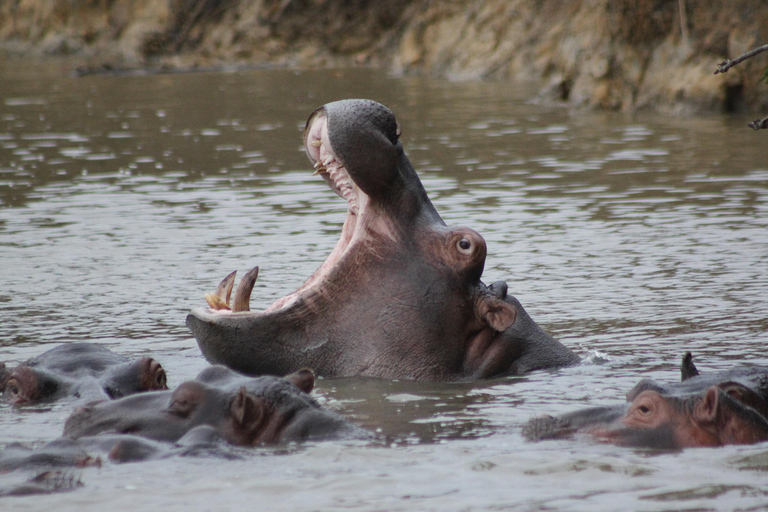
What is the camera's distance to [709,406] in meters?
4.64

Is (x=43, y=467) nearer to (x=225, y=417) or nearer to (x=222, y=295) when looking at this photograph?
(x=225, y=417)

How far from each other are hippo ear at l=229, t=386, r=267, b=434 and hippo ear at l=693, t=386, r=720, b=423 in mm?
1568

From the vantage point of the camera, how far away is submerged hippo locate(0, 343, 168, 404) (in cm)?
563

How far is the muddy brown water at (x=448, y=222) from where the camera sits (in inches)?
169

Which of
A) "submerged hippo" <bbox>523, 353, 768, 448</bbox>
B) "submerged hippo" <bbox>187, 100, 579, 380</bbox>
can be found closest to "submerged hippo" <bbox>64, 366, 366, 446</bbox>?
"submerged hippo" <bbox>523, 353, 768, 448</bbox>

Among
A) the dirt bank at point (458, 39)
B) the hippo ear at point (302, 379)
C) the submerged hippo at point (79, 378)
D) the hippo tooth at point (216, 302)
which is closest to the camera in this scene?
the hippo ear at point (302, 379)

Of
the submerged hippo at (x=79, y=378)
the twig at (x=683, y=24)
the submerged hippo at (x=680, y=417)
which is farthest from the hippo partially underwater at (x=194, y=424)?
the twig at (x=683, y=24)

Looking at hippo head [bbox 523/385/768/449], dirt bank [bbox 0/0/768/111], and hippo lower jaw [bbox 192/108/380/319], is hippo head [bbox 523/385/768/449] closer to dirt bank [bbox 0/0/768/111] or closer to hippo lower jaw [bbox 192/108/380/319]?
hippo lower jaw [bbox 192/108/380/319]

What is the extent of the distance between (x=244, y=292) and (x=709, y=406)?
7.74 ft

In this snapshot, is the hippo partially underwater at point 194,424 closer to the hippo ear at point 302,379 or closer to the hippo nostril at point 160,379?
the hippo ear at point 302,379

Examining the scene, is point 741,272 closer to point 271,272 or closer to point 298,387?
point 271,272

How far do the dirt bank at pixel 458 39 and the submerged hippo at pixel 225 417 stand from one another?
13.4 m

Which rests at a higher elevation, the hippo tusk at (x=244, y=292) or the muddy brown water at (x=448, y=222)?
the hippo tusk at (x=244, y=292)

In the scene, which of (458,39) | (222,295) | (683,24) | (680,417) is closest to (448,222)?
(222,295)
